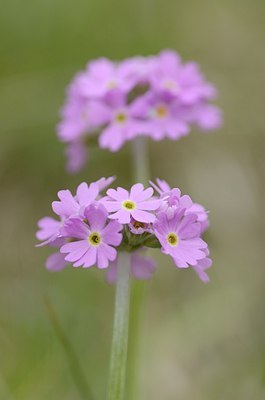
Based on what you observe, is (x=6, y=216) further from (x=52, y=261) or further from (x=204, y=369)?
(x=52, y=261)

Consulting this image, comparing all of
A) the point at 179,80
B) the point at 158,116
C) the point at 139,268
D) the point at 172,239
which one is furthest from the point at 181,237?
the point at 179,80

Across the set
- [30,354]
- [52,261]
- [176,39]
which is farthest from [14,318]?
[176,39]


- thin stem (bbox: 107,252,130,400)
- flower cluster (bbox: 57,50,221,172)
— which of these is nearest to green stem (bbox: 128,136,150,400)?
flower cluster (bbox: 57,50,221,172)

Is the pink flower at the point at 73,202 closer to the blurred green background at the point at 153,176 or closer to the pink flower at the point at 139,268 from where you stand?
the pink flower at the point at 139,268

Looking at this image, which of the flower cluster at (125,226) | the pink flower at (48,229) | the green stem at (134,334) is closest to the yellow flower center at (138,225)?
the flower cluster at (125,226)

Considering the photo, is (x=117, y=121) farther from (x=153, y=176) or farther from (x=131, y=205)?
(x=153, y=176)
